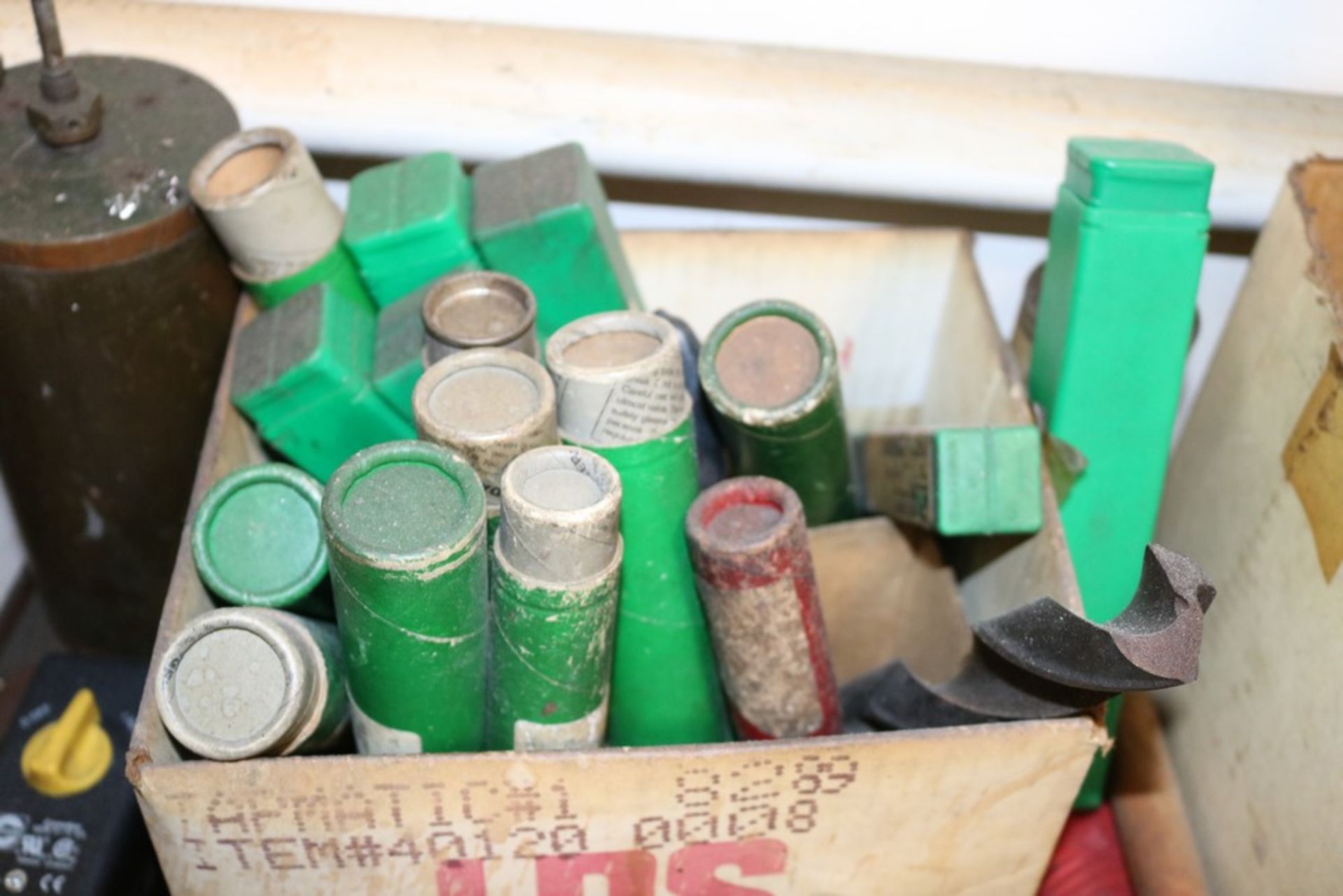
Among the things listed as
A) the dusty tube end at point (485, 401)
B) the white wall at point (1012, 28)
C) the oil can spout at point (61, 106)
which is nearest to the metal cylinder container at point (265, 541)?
the dusty tube end at point (485, 401)

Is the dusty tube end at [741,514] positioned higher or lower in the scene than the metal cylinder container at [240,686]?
higher

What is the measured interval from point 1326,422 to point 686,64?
0.58m

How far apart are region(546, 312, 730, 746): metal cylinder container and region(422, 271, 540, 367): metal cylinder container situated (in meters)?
0.04

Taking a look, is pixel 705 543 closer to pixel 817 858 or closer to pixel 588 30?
pixel 817 858

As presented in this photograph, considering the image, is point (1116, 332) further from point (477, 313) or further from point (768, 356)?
point (477, 313)

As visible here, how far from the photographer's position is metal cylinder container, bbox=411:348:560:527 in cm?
68

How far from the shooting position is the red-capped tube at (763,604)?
2.32 feet

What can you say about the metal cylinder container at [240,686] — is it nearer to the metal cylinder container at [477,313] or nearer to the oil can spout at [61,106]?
the metal cylinder container at [477,313]

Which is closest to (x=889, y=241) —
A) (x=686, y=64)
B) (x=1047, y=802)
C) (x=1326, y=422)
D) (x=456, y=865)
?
(x=686, y=64)

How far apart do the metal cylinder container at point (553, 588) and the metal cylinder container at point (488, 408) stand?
32mm

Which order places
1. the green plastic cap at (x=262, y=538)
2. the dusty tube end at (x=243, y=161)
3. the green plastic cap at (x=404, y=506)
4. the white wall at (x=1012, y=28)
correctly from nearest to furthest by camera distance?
the green plastic cap at (x=404, y=506)
the green plastic cap at (x=262, y=538)
the dusty tube end at (x=243, y=161)
the white wall at (x=1012, y=28)

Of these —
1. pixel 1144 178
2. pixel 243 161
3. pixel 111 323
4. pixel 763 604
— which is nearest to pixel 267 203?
pixel 243 161

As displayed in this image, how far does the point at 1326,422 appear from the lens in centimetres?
80

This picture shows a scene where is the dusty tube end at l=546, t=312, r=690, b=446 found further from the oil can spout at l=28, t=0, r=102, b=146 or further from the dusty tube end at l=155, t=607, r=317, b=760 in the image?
the oil can spout at l=28, t=0, r=102, b=146
